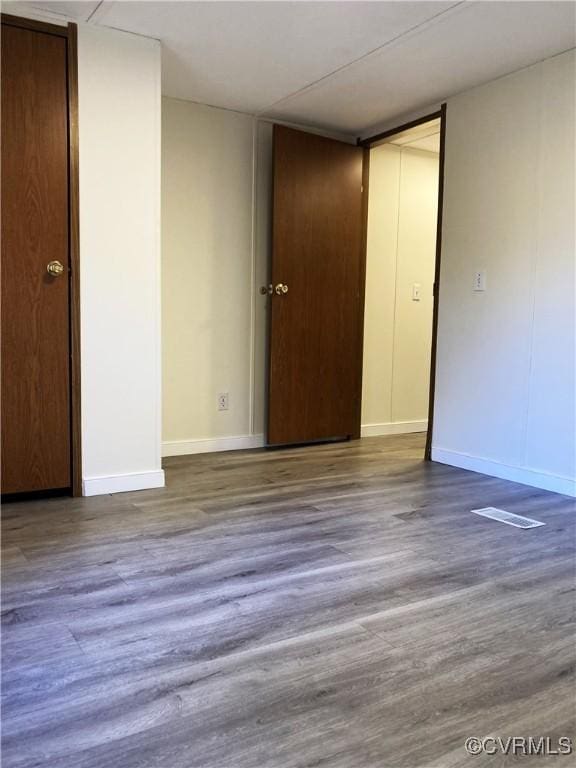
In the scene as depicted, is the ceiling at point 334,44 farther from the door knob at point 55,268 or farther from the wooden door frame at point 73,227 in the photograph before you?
the door knob at point 55,268

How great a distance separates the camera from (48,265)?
266 centimetres

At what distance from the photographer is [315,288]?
4066mm

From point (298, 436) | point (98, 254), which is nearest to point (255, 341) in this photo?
point (298, 436)

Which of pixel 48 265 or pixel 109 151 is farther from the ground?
pixel 109 151

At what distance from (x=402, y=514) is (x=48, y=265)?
6.09 ft

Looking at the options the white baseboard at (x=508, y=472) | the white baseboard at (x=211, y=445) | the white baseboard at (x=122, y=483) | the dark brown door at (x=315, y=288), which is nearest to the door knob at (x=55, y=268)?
the white baseboard at (x=122, y=483)

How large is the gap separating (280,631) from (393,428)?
→ 3.17 m

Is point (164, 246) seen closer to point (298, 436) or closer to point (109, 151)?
point (109, 151)

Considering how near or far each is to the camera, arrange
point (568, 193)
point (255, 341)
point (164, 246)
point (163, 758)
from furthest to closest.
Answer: point (255, 341) < point (164, 246) < point (568, 193) < point (163, 758)

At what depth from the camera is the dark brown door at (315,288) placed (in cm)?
390

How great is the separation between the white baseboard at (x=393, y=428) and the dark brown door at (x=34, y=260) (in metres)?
2.36

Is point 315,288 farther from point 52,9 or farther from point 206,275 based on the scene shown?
point 52,9

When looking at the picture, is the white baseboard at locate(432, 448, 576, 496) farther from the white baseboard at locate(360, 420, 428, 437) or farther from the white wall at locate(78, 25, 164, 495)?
the white wall at locate(78, 25, 164, 495)

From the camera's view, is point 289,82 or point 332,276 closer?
point 289,82
